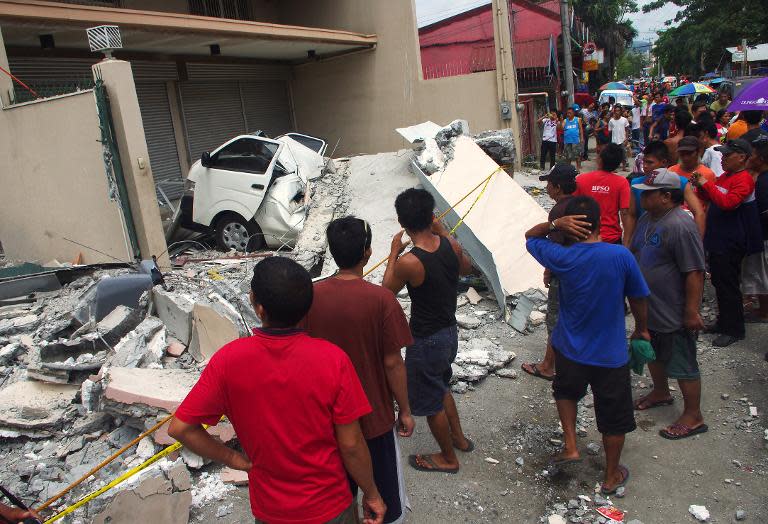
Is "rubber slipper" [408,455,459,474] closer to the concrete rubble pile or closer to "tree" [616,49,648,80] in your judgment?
the concrete rubble pile

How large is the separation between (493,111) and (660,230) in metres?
9.84

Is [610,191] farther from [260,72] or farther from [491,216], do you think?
[260,72]

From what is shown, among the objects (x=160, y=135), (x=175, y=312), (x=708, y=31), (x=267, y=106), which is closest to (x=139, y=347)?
(x=175, y=312)

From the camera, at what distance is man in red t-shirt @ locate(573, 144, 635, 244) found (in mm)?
4191

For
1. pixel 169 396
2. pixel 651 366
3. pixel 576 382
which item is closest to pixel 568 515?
pixel 576 382

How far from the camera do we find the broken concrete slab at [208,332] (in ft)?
14.0

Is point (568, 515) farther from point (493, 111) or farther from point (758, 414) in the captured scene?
point (493, 111)

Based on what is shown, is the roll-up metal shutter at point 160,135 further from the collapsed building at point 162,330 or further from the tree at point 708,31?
the tree at point 708,31

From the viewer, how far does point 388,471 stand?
2295mm

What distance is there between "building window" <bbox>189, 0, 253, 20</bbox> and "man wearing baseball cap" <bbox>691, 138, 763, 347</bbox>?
11514mm

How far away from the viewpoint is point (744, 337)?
4504 mm

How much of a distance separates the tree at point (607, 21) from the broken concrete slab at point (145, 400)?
29.0 meters

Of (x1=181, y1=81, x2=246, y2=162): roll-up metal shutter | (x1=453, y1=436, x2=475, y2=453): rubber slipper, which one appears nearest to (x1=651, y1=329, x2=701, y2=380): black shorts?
(x1=453, y1=436, x2=475, y2=453): rubber slipper

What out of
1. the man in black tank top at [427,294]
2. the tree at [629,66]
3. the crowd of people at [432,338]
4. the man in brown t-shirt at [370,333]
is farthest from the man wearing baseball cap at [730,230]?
the tree at [629,66]
